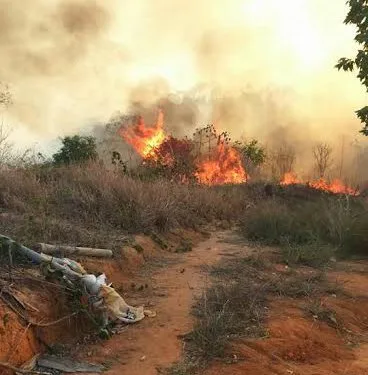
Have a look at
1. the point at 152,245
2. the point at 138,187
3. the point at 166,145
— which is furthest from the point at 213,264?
the point at 166,145

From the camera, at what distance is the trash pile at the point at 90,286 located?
5953mm

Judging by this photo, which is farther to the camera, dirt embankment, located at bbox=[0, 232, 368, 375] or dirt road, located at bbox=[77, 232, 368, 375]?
dirt road, located at bbox=[77, 232, 368, 375]

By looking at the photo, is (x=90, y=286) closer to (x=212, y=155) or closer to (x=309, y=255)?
(x=309, y=255)

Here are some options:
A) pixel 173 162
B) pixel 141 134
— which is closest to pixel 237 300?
pixel 173 162

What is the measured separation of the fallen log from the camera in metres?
7.08

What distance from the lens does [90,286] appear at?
599 cm

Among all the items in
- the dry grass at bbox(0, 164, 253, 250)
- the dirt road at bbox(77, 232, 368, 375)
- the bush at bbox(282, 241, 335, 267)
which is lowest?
the dirt road at bbox(77, 232, 368, 375)

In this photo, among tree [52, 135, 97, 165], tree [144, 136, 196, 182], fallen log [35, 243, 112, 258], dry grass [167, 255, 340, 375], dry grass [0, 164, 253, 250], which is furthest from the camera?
tree [52, 135, 97, 165]

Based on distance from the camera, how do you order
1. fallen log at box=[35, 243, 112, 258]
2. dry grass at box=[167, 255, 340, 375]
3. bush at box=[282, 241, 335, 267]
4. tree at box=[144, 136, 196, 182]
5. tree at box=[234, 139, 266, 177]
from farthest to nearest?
tree at box=[234, 139, 266, 177]
tree at box=[144, 136, 196, 182]
bush at box=[282, 241, 335, 267]
fallen log at box=[35, 243, 112, 258]
dry grass at box=[167, 255, 340, 375]

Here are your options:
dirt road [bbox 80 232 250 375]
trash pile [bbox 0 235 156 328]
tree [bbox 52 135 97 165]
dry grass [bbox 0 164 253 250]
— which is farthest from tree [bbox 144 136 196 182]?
trash pile [bbox 0 235 156 328]

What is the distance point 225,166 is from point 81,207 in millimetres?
26000

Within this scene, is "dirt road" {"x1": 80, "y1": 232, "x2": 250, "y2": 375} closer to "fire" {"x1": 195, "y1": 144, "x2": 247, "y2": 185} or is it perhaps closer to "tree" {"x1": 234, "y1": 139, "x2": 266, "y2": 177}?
"fire" {"x1": 195, "y1": 144, "x2": 247, "y2": 185}

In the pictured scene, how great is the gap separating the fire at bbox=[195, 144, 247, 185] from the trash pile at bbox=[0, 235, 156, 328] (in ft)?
92.0

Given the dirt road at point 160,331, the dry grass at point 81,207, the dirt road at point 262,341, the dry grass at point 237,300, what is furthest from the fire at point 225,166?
the dirt road at point 262,341
